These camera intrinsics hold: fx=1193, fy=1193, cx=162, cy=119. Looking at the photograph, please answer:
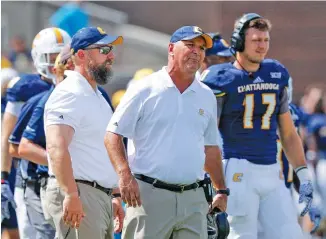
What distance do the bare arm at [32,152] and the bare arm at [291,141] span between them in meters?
1.80

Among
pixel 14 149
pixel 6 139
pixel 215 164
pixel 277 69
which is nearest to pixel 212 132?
pixel 215 164

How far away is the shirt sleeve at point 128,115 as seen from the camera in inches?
291

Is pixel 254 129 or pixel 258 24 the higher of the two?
pixel 258 24

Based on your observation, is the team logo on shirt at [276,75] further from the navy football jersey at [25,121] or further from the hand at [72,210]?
the hand at [72,210]

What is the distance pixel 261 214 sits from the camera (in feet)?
28.3

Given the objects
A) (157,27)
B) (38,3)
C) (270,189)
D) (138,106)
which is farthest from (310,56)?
(138,106)

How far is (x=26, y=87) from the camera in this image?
988 centimetres

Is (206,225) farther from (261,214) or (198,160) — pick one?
(261,214)

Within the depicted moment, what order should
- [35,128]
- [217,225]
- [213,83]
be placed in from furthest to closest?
[213,83] < [35,128] < [217,225]

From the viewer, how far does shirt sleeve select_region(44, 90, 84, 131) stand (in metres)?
7.55

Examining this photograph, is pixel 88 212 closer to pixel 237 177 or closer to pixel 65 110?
pixel 65 110

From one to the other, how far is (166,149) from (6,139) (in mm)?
2565

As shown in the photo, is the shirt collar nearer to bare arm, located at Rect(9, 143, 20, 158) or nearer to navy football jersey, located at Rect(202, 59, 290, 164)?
navy football jersey, located at Rect(202, 59, 290, 164)

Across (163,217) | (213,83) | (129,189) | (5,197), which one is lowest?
(5,197)
